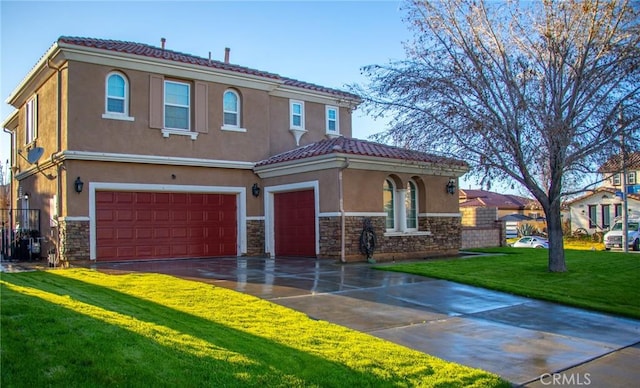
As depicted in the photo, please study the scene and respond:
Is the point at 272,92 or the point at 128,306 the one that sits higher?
the point at 272,92

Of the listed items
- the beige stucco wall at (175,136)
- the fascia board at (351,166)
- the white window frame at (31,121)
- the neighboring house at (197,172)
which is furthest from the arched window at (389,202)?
the white window frame at (31,121)

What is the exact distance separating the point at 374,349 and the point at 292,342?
99 cm

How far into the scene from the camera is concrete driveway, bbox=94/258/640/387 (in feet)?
20.4

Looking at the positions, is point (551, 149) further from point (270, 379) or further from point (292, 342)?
point (270, 379)

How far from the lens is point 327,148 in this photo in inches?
669

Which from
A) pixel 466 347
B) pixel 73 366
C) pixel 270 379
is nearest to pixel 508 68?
pixel 466 347

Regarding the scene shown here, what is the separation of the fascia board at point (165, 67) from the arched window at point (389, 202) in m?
5.72

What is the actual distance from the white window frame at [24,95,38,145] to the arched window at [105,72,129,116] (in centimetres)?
441

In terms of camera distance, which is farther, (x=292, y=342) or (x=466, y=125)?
(x=466, y=125)

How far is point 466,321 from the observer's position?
851 cm

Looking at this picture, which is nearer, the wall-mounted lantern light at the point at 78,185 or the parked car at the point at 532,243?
the wall-mounted lantern light at the point at 78,185

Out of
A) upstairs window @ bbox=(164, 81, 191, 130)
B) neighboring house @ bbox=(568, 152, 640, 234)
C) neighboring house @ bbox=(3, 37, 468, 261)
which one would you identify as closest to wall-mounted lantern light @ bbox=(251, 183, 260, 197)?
neighboring house @ bbox=(3, 37, 468, 261)

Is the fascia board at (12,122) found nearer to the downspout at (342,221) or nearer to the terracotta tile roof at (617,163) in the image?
the downspout at (342,221)

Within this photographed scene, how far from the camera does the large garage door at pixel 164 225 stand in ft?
53.7
